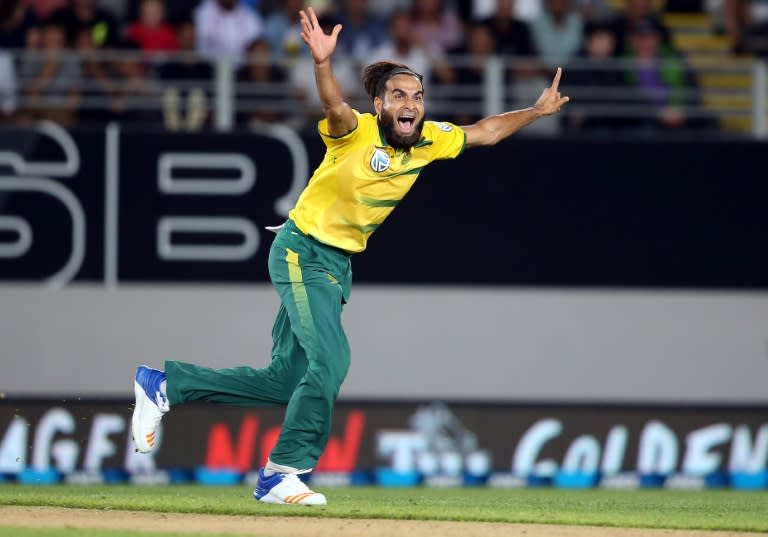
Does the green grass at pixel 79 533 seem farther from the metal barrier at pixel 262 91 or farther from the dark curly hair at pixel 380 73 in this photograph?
the metal barrier at pixel 262 91

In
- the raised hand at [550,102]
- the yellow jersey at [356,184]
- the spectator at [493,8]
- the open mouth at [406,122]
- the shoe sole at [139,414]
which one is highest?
the spectator at [493,8]

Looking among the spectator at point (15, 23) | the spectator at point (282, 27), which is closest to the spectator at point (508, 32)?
the spectator at point (282, 27)

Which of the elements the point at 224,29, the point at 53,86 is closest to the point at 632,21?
the point at 224,29

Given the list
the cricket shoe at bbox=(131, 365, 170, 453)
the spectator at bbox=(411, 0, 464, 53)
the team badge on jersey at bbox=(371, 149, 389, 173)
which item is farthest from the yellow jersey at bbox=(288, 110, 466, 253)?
the spectator at bbox=(411, 0, 464, 53)

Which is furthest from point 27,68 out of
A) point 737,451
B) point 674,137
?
point 737,451

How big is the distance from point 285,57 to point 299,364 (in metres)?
5.53

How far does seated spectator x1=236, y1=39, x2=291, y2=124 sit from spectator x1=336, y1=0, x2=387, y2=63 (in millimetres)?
685

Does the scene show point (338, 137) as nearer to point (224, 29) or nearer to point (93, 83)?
point (93, 83)

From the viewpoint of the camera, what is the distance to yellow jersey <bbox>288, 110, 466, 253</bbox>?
27.8ft

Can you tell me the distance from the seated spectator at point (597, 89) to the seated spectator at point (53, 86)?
401cm

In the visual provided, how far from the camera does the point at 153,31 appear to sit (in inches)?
567

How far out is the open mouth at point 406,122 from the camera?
8445 mm

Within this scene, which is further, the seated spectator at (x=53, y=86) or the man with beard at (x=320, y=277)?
the seated spectator at (x=53, y=86)

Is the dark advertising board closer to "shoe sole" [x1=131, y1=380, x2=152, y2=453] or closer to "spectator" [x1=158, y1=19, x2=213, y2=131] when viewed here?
"spectator" [x1=158, y1=19, x2=213, y2=131]
